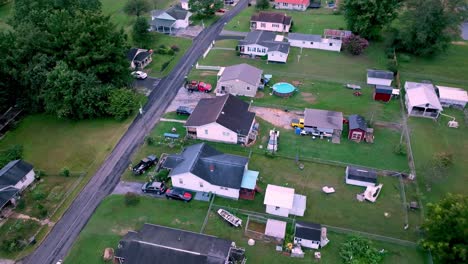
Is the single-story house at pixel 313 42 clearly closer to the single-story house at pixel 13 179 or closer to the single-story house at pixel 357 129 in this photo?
the single-story house at pixel 357 129

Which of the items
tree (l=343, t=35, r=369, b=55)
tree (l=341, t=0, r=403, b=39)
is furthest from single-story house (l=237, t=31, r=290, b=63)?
tree (l=341, t=0, r=403, b=39)

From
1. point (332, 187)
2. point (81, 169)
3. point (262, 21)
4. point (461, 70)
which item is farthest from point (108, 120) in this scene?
point (461, 70)

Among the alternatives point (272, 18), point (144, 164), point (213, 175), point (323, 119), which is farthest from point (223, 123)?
point (272, 18)

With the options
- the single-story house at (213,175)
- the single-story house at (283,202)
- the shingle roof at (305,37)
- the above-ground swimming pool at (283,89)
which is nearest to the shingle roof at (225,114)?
the single-story house at (213,175)

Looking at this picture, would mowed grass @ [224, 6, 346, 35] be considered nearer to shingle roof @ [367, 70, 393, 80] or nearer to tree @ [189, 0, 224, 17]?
tree @ [189, 0, 224, 17]

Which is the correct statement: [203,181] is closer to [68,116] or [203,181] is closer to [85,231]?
[85,231]
